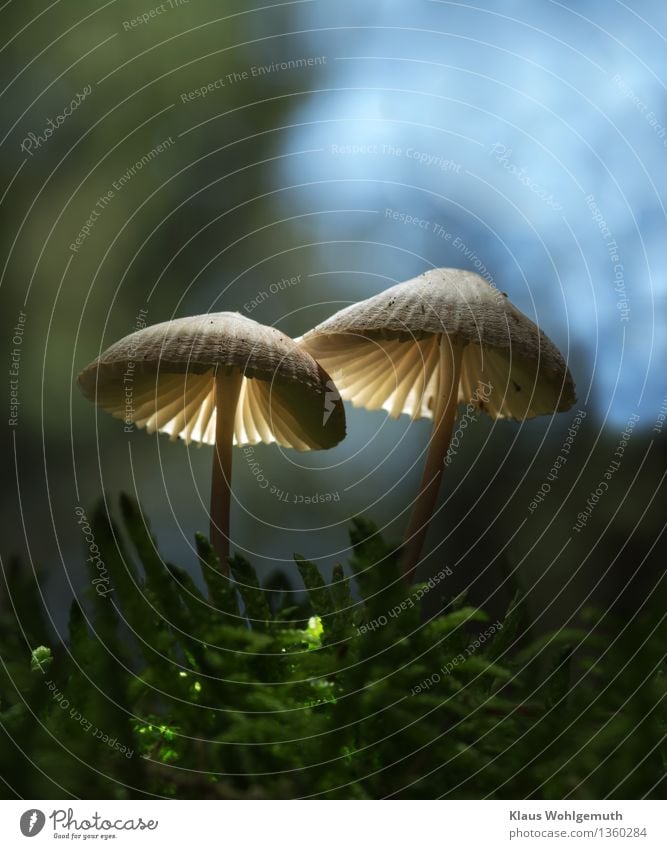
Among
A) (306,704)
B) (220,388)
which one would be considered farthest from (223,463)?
(306,704)

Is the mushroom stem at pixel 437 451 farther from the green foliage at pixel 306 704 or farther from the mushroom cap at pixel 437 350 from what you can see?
the green foliage at pixel 306 704

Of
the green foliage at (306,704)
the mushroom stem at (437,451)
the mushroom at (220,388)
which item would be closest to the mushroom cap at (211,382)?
the mushroom at (220,388)

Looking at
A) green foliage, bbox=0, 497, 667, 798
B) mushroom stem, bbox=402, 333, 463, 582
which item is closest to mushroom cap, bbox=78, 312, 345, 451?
mushroom stem, bbox=402, 333, 463, 582

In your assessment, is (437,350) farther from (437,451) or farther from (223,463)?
(223,463)

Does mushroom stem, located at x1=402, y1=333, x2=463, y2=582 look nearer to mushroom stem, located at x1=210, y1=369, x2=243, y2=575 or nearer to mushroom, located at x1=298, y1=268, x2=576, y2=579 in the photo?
mushroom, located at x1=298, y1=268, x2=576, y2=579

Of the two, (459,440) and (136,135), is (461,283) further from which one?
(136,135)

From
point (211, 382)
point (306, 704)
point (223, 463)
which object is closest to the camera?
point (306, 704)
